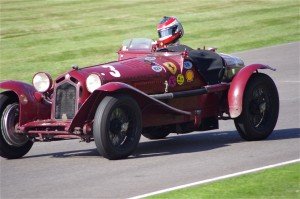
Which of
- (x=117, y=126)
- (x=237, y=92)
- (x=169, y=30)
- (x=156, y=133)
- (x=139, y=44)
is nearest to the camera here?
(x=117, y=126)

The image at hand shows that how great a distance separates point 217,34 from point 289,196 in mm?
19593

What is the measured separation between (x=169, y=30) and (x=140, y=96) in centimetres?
182

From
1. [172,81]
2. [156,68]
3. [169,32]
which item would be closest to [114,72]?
[156,68]

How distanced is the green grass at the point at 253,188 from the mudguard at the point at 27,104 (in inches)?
121

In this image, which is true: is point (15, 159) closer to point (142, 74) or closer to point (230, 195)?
point (142, 74)

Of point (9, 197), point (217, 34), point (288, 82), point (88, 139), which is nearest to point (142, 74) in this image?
point (88, 139)

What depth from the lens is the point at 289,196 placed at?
815cm

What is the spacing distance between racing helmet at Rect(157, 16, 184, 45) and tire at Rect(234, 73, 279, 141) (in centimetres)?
122

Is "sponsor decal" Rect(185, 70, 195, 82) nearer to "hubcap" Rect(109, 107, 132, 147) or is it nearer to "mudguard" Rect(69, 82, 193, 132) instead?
"mudguard" Rect(69, 82, 193, 132)

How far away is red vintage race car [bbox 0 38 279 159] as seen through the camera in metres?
10.4

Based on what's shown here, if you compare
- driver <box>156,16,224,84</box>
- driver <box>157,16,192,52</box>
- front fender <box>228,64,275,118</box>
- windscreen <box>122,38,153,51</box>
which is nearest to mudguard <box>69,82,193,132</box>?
front fender <box>228,64,275,118</box>

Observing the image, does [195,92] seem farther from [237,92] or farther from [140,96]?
[140,96]

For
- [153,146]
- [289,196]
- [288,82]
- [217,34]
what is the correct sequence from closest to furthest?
[289,196]
[153,146]
[288,82]
[217,34]

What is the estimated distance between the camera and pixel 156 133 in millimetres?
12328
